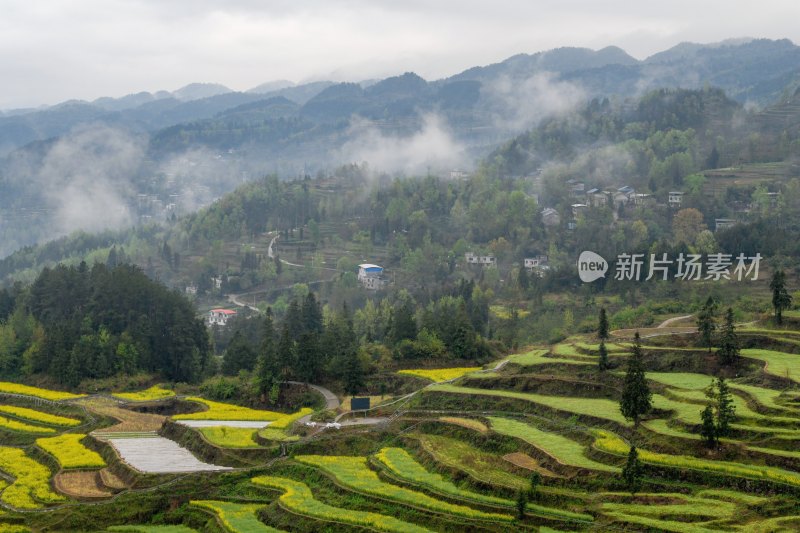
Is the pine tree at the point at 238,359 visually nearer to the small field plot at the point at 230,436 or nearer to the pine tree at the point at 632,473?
the small field plot at the point at 230,436

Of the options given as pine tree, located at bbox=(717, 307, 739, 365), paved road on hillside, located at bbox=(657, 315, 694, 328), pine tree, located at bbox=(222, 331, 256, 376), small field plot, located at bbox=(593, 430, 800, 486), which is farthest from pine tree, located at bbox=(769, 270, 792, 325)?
pine tree, located at bbox=(222, 331, 256, 376)

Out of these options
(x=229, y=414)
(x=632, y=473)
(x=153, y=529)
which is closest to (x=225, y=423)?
(x=229, y=414)

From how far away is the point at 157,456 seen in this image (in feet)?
155

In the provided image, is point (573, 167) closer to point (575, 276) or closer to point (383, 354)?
point (575, 276)

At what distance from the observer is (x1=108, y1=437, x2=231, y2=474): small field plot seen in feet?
145

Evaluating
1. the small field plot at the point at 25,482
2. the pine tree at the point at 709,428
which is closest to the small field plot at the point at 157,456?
the small field plot at the point at 25,482

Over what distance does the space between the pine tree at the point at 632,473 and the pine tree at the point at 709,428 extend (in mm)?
3091

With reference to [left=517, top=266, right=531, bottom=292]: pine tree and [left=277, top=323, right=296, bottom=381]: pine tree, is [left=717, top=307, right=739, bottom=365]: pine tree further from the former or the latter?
[left=517, top=266, right=531, bottom=292]: pine tree

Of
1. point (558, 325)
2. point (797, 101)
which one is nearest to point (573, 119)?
point (797, 101)

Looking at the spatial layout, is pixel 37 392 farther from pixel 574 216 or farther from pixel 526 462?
pixel 574 216

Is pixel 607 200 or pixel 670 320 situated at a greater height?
pixel 607 200

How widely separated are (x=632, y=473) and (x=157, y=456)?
2449 centimetres

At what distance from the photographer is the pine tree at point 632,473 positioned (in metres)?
32.6

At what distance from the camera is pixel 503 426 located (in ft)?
140
